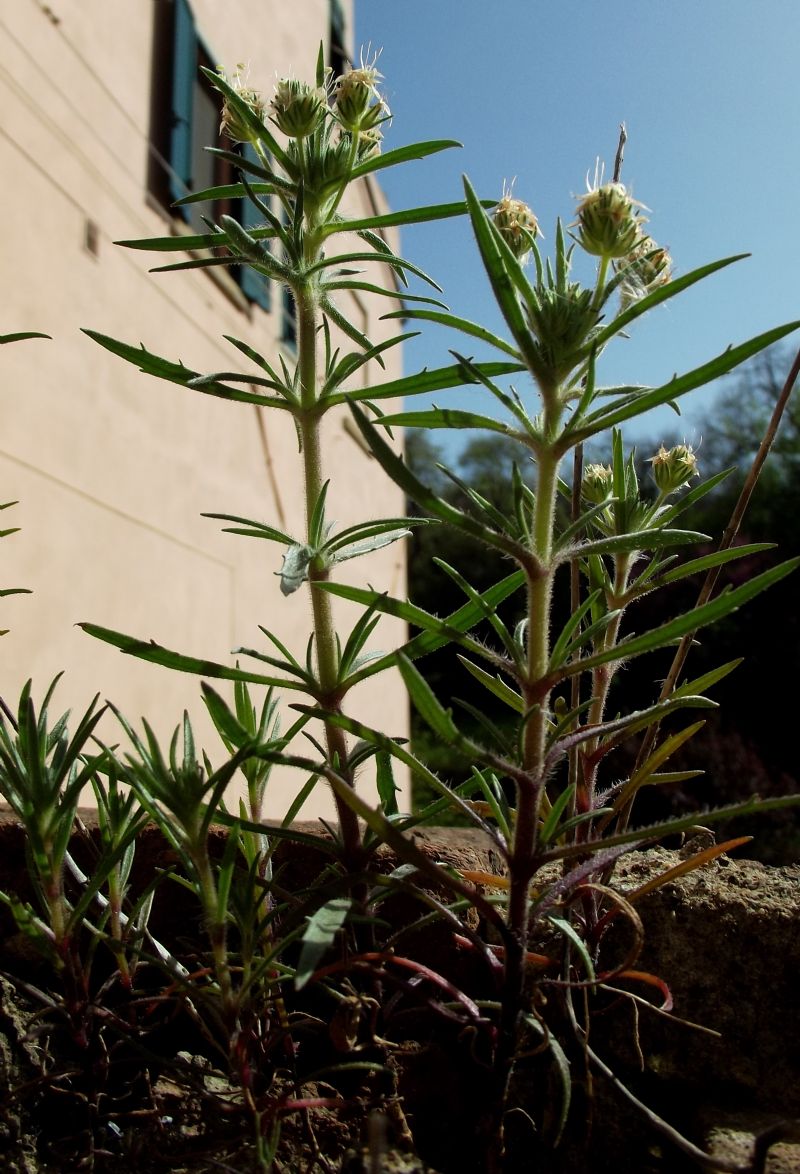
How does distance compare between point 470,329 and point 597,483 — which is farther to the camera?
point 597,483

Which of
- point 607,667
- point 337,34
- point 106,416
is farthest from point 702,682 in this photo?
point 337,34

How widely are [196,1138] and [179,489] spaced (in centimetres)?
427

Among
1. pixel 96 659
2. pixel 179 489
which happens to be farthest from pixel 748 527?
pixel 96 659

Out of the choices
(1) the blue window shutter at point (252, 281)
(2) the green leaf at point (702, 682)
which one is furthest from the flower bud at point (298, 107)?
(1) the blue window shutter at point (252, 281)

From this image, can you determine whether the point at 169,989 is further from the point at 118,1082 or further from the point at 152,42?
the point at 152,42

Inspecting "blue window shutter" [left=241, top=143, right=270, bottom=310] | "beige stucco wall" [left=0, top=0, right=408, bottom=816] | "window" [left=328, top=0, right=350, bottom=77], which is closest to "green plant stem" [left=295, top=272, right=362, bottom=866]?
"beige stucco wall" [left=0, top=0, right=408, bottom=816]

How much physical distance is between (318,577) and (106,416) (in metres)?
3.52

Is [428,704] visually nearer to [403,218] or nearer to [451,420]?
[451,420]

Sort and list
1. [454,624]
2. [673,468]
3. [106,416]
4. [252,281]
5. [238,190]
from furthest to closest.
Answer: [252,281], [106,416], [673,468], [238,190], [454,624]

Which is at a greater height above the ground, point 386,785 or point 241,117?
point 241,117

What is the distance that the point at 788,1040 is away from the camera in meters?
0.85

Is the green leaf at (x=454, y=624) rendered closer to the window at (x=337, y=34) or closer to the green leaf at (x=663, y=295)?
the green leaf at (x=663, y=295)

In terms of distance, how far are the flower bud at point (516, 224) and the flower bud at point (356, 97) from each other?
166mm

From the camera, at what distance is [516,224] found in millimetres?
864
